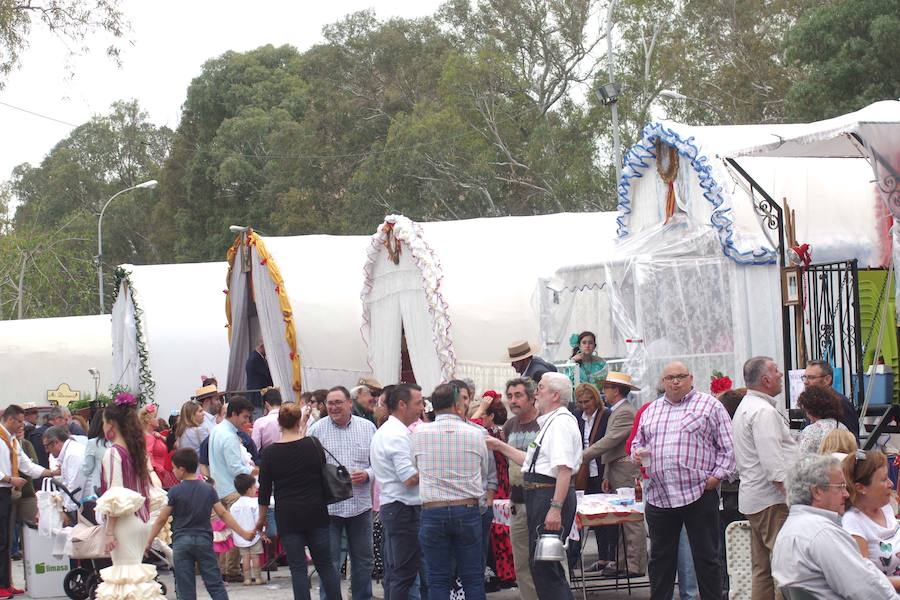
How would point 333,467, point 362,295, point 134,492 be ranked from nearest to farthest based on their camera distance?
point 333,467 < point 134,492 < point 362,295

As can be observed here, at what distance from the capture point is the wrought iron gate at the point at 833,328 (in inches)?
411

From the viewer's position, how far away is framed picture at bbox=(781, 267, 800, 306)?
35.7 ft

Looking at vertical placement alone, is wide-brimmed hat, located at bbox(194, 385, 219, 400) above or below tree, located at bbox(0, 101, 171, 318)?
below

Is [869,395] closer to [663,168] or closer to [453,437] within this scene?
[453,437]

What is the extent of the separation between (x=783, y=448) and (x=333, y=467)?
2.99m

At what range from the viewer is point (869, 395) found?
1025 centimetres

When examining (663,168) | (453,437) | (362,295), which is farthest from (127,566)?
(362,295)

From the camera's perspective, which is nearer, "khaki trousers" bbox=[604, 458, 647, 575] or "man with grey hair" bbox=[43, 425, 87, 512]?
"khaki trousers" bbox=[604, 458, 647, 575]

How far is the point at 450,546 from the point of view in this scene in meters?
8.16

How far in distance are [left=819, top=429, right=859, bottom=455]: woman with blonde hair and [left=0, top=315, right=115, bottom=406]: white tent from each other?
25315mm

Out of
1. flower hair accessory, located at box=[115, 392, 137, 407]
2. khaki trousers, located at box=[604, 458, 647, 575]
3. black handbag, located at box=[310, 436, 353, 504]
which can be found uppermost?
flower hair accessory, located at box=[115, 392, 137, 407]

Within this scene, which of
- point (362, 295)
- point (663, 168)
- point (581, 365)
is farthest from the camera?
point (362, 295)

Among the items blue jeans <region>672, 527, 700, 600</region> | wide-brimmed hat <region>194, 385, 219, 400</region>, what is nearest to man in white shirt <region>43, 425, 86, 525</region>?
wide-brimmed hat <region>194, 385, 219, 400</region>

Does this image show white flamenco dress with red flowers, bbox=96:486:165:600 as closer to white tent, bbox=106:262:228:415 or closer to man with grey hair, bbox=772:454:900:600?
man with grey hair, bbox=772:454:900:600
